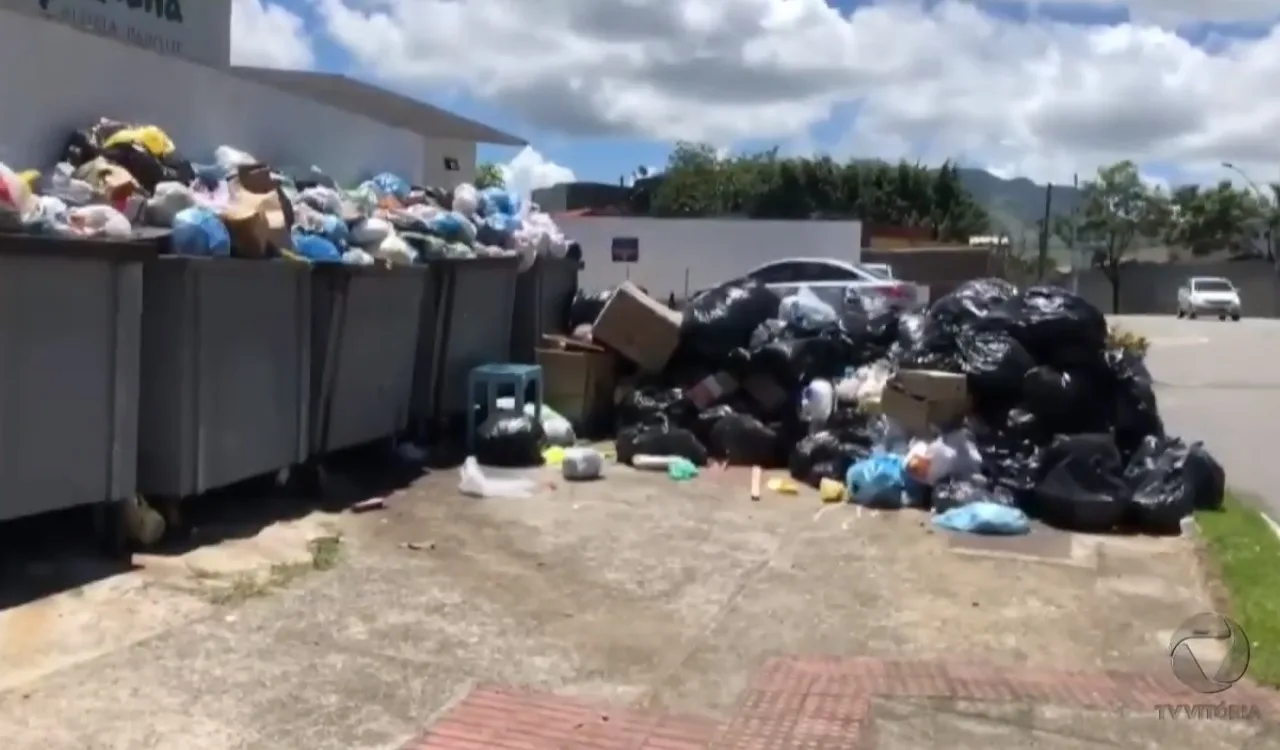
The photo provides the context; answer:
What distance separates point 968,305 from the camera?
949cm

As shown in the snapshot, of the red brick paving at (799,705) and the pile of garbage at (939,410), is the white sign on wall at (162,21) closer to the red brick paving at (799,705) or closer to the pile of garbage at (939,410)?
the pile of garbage at (939,410)

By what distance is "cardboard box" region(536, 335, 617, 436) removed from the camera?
10.8 meters

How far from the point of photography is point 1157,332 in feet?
105

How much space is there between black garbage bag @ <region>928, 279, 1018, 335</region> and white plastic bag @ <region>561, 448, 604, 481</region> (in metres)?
2.63

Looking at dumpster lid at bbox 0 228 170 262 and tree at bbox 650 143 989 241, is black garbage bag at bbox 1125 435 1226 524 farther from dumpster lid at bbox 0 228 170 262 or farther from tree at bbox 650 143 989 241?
tree at bbox 650 143 989 241

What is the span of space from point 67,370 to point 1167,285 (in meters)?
53.5

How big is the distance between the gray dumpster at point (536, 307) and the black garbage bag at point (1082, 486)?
439cm

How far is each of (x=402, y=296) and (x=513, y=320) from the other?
89.1 inches

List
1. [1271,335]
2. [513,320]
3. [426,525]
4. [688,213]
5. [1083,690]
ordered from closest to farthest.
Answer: [1083,690] → [426,525] → [513,320] → [1271,335] → [688,213]

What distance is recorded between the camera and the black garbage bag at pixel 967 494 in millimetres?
8242

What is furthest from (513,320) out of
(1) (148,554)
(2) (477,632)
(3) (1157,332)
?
(3) (1157,332)

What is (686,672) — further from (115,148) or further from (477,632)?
(115,148)

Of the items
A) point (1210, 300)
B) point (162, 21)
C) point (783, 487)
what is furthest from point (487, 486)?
point (1210, 300)

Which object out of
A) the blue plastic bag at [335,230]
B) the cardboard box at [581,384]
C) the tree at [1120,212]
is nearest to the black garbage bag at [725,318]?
the cardboard box at [581,384]
